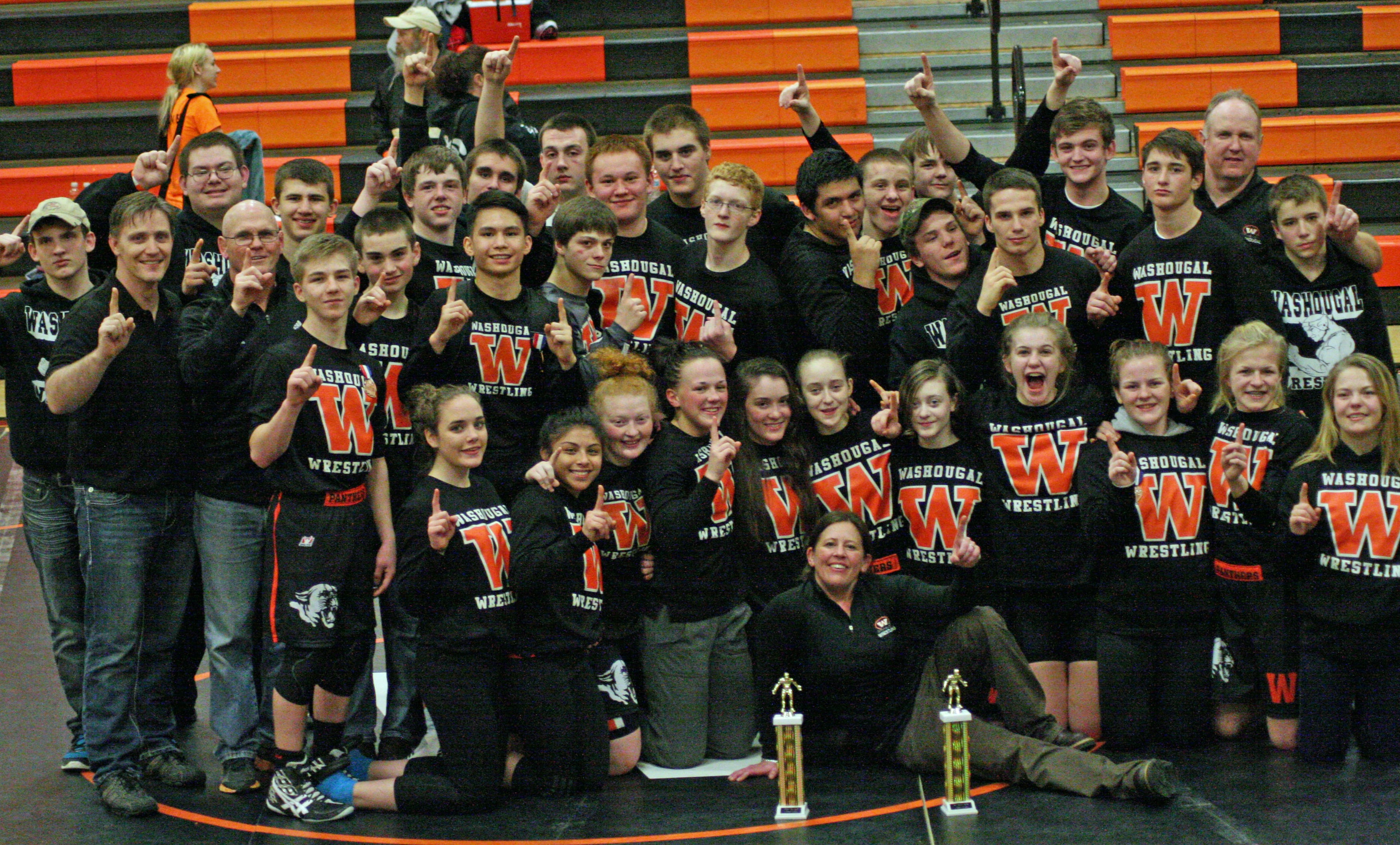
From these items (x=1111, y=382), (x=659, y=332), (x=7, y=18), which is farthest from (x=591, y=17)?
(x=1111, y=382)

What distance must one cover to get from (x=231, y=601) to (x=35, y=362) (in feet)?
3.23

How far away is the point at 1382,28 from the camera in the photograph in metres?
11.1

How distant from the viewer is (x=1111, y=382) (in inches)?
203

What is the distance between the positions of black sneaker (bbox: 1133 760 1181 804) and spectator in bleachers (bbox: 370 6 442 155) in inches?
167

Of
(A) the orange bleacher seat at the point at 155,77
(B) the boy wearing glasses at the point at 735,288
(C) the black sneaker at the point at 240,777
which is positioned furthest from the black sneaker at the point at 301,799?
(A) the orange bleacher seat at the point at 155,77

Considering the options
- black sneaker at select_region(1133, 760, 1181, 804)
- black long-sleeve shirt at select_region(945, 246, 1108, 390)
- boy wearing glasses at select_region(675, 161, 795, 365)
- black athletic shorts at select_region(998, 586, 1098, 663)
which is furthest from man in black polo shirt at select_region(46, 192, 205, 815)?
black sneaker at select_region(1133, 760, 1181, 804)

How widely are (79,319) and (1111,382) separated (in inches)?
128

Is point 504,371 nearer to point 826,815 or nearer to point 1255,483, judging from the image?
point 826,815

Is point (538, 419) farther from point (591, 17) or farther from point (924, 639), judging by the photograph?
point (591, 17)

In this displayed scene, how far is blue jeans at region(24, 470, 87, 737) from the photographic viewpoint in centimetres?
485

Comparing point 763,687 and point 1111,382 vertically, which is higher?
point 1111,382

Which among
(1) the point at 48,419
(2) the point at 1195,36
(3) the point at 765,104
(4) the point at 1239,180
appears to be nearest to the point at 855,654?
(4) the point at 1239,180

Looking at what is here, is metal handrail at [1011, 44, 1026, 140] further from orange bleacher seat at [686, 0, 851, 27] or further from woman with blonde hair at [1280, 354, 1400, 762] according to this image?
woman with blonde hair at [1280, 354, 1400, 762]

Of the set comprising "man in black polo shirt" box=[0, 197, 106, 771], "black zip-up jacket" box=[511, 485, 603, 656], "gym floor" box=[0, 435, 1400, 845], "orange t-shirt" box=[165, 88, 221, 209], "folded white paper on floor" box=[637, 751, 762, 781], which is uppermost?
"orange t-shirt" box=[165, 88, 221, 209]
